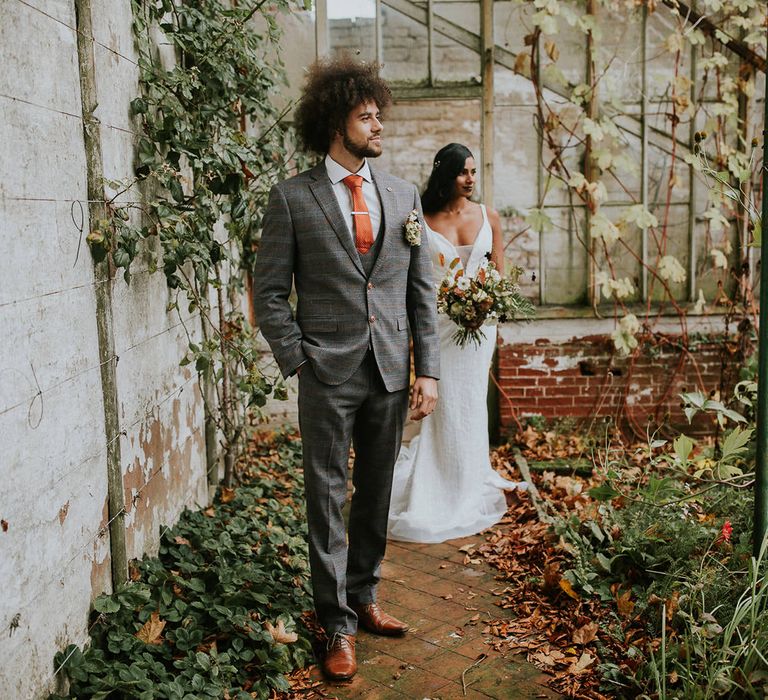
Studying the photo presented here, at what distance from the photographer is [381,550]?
11.9ft

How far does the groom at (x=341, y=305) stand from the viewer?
3.26 m

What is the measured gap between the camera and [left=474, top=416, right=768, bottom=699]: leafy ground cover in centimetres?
279

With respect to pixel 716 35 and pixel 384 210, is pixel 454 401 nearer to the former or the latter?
pixel 384 210

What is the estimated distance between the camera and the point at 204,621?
3.34m

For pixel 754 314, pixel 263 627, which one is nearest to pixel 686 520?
pixel 263 627

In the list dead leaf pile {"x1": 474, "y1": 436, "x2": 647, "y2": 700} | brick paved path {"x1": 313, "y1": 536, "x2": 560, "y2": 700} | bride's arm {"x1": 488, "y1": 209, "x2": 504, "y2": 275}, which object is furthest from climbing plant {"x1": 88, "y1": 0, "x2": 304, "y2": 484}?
dead leaf pile {"x1": 474, "y1": 436, "x2": 647, "y2": 700}

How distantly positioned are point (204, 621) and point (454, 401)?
7.06 ft

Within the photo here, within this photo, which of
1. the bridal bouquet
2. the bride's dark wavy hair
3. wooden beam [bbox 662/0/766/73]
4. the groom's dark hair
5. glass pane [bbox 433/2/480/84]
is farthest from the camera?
glass pane [bbox 433/2/480/84]

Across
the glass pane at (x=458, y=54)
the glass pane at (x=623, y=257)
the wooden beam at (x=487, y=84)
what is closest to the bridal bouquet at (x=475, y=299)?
the wooden beam at (x=487, y=84)

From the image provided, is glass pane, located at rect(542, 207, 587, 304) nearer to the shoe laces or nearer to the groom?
the groom

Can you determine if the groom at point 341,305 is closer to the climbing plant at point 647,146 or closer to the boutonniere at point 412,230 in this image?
the boutonniere at point 412,230

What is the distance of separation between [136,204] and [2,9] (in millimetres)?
1181

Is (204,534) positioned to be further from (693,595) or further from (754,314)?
(754,314)

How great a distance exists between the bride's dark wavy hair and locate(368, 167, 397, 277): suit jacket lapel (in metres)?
1.54
